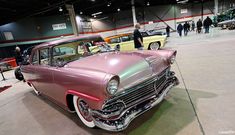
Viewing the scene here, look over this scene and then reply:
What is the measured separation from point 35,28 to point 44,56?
1846cm

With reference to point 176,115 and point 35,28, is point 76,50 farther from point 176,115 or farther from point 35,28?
point 35,28

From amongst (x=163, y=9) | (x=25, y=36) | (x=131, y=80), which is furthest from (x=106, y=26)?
(x=131, y=80)

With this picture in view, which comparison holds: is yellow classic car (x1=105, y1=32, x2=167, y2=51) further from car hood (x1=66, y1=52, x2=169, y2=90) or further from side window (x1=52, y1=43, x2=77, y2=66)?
car hood (x1=66, y1=52, x2=169, y2=90)

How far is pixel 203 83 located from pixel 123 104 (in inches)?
92.8

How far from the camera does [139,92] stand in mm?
2148

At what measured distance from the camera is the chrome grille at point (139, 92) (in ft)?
6.43

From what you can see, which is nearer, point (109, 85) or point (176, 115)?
point (109, 85)

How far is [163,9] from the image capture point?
29.1 m

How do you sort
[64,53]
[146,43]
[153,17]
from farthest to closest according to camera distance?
[153,17] → [146,43] → [64,53]

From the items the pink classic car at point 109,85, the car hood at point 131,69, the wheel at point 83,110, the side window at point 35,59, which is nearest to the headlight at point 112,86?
the pink classic car at point 109,85

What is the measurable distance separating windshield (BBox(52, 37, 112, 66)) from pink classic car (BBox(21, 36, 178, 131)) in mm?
29

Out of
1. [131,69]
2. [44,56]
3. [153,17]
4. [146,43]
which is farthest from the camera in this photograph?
[153,17]

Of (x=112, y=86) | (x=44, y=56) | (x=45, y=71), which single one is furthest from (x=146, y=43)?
(x=112, y=86)

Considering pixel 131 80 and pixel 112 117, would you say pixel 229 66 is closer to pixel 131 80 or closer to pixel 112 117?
pixel 131 80
